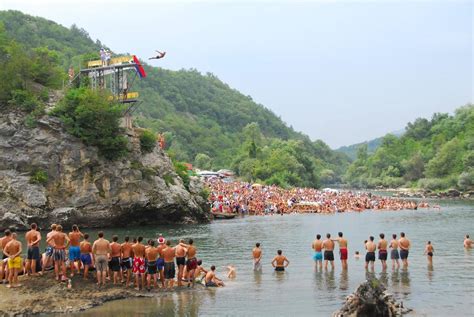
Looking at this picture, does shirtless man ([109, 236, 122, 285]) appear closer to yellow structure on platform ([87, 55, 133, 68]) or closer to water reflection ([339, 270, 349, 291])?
water reflection ([339, 270, 349, 291])

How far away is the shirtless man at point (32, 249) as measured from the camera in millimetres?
19156

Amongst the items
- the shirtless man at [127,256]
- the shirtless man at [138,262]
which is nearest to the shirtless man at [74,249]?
the shirtless man at [127,256]

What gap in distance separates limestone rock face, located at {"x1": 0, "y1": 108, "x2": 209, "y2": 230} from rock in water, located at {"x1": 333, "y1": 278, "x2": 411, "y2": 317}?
33.2 m

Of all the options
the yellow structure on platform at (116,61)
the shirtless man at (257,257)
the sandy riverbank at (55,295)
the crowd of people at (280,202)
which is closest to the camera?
the sandy riverbank at (55,295)

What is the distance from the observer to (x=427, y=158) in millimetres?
132500

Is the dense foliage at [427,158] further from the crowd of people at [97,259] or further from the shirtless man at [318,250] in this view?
the crowd of people at [97,259]

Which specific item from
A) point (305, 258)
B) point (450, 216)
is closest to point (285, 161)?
point (450, 216)

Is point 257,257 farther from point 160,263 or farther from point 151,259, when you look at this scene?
point 151,259

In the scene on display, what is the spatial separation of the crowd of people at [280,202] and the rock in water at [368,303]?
4501 cm

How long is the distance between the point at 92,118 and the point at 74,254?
2908cm

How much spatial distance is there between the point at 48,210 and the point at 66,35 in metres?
141

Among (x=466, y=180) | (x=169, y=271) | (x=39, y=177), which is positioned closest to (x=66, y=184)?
(x=39, y=177)

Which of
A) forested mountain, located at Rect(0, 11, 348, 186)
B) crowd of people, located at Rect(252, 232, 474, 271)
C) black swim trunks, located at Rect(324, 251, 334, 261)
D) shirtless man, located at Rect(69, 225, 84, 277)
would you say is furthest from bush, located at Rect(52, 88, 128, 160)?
shirtless man, located at Rect(69, 225, 84, 277)

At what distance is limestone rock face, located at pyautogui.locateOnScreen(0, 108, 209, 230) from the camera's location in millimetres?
44031
